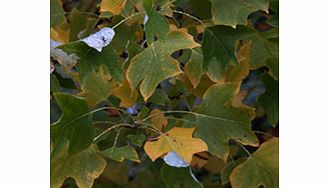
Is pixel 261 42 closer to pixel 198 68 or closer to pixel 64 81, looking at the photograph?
pixel 198 68

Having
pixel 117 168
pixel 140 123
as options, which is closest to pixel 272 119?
pixel 140 123

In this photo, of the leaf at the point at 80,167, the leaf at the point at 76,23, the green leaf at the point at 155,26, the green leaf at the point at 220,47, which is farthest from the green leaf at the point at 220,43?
the leaf at the point at 76,23

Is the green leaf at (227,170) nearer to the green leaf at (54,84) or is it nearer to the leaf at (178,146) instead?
the leaf at (178,146)

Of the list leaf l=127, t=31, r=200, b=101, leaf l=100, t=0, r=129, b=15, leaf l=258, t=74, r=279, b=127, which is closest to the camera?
leaf l=127, t=31, r=200, b=101

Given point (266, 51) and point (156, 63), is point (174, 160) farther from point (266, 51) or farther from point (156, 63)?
point (266, 51)

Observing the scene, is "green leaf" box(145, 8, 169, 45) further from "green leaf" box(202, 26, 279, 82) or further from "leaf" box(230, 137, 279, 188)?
"leaf" box(230, 137, 279, 188)

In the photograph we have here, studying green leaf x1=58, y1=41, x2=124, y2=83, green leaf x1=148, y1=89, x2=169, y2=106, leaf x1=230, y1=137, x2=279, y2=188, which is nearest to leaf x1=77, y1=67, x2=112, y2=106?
green leaf x1=58, y1=41, x2=124, y2=83

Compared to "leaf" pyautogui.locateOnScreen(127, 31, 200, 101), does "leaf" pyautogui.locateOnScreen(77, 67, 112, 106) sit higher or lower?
lower
